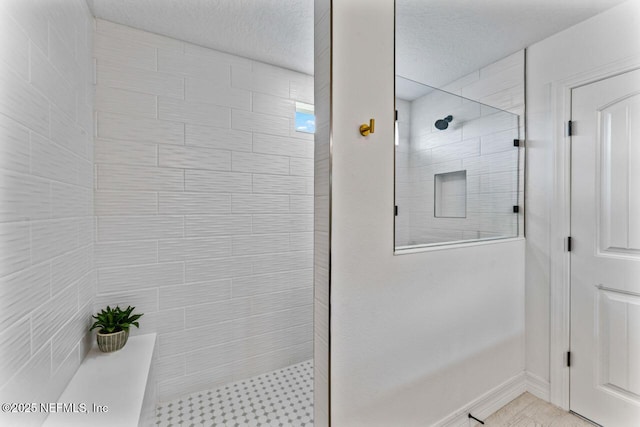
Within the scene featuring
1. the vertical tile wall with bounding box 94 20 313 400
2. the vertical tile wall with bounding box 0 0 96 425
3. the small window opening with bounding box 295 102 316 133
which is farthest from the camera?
the small window opening with bounding box 295 102 316 133

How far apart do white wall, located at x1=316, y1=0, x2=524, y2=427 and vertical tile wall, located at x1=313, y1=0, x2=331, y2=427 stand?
0.08ft

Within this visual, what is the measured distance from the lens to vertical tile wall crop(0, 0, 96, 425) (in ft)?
2.63

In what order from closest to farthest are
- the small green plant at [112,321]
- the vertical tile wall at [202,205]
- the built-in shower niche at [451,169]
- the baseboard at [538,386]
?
the built-in shower niche at [451,169], the small green plant at [112,321], the vertical tile wall at [202,205], the baseboard at [538,386]

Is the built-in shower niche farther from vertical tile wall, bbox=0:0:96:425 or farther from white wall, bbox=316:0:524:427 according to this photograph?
vertical tile wall, bbox=0:0:96:425

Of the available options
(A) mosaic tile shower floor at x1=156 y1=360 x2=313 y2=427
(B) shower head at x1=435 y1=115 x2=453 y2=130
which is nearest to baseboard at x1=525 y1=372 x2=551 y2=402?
(A) mosaic tile shower floor at x1=156 y1=360 x2=313 y2=427

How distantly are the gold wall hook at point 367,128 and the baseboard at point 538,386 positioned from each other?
2023mm

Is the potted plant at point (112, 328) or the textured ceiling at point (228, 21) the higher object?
the textured ceiling at point (228, 21)

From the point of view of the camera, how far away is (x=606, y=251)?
5.38ft

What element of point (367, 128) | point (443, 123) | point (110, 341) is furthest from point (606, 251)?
point (110, 341)

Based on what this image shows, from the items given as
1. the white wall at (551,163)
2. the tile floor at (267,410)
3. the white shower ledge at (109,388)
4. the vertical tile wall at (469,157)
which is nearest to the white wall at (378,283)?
the vertical tile wall at (469,157)

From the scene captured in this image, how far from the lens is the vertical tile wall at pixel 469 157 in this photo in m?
1.43

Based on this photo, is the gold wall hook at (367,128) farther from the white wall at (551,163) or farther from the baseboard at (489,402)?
the baseboard at (489,402)

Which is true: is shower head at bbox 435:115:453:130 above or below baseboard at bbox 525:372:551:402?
above

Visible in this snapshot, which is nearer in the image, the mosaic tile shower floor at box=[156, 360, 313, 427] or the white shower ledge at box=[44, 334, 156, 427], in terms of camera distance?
the white shower ledge at box=[44, 334, 156, 427]
